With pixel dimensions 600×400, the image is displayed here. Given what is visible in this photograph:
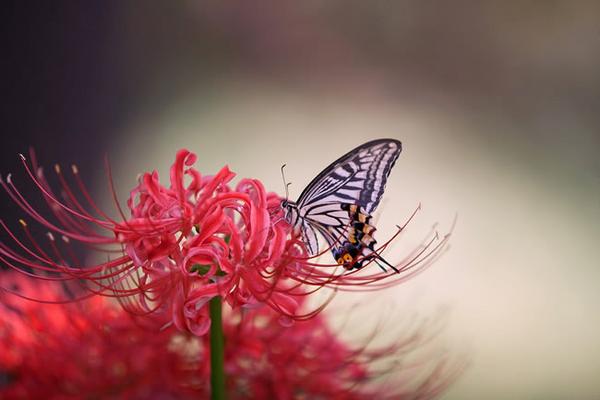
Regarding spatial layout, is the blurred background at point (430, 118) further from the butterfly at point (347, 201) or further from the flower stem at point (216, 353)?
the flower stem at point (216, 353)

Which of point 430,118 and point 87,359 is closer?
point 87,359

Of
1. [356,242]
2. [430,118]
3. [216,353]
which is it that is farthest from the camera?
[430,118]

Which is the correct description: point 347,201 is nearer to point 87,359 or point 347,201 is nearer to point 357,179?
point 357,179

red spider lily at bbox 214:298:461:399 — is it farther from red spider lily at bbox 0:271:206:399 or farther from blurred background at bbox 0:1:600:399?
blurred background at bbox 0:1:600:399

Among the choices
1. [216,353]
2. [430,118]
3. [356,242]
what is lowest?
[216,353]

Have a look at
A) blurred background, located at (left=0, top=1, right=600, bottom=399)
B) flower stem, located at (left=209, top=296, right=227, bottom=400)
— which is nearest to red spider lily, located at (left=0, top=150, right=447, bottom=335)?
flower stem, located at (left=209, top=296, right=227, bottom=400)

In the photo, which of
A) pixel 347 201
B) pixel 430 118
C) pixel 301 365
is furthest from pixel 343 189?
pixel 430 118

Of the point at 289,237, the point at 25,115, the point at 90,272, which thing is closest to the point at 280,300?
the point at 289,237
